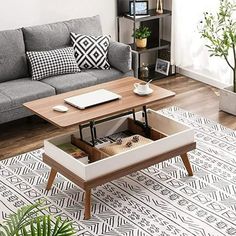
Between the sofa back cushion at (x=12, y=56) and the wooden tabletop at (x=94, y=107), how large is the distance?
1037 millimetres

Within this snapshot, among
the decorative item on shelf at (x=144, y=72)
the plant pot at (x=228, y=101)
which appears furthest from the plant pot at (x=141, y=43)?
the plant pot at (x=228, y=101)

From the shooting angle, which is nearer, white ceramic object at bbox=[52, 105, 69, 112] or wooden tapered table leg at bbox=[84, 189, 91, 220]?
wooden tapered table leg at bbox=[84, 189, 91, 220]

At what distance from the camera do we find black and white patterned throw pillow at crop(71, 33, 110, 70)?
514cm

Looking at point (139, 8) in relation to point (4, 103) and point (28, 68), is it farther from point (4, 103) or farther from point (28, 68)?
point (4, 103)

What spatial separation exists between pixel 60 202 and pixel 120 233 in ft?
1.77

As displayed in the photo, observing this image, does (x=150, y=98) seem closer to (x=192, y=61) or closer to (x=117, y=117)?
(x=117, y=117)

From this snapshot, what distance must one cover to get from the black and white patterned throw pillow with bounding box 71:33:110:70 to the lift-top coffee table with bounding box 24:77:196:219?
905 mm

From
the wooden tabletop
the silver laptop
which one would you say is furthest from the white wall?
the silver laptop

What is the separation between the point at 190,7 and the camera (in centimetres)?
564

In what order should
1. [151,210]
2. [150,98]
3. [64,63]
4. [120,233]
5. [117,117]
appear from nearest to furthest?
[120,233] < [151,210] < [150,98] < [117,117] < [64,63]

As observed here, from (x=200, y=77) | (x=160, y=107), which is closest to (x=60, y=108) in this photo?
(x=160, y=107)

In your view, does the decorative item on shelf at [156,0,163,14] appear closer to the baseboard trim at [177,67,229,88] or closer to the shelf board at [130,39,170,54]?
the shelf board at [130,39,170,54]

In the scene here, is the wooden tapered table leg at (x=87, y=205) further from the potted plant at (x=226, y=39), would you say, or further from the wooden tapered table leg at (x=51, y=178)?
the potted plant at (x=226, y=39)

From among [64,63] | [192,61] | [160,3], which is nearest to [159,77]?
[192,61]
